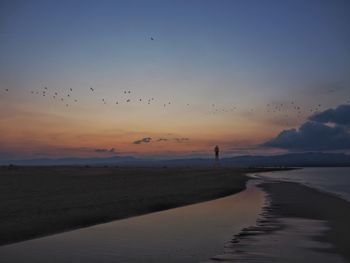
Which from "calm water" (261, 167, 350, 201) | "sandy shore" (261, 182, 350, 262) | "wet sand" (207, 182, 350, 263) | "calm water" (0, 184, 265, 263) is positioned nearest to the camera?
"wet sand" (207, 182, 350, 263)

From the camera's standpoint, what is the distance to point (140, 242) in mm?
17516

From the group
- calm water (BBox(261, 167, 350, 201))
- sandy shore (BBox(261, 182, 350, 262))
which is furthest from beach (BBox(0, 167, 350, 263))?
calm water (BBox(261, 167, 350, 201))

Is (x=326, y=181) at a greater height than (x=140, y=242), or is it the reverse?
(x=140, y=242)

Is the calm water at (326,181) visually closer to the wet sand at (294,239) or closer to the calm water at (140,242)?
the wet sand at (294,239)

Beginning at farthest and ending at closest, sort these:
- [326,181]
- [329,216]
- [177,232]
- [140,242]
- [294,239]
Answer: [326,181] → [329,216] → [177,232] → [294,239] → [140,242]

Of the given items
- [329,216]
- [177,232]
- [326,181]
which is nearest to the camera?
[177,232]

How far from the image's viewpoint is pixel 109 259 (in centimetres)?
1427

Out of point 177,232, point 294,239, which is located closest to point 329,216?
point 294,239

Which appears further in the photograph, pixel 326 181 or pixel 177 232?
pixel 326 181

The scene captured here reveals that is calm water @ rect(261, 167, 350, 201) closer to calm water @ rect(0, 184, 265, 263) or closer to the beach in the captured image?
the beach

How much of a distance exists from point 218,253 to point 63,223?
31.7 ft

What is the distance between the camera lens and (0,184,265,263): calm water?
47.8 ft

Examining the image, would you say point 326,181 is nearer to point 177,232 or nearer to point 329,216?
point 329,216

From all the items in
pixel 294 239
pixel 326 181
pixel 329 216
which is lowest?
pixel 326 181
